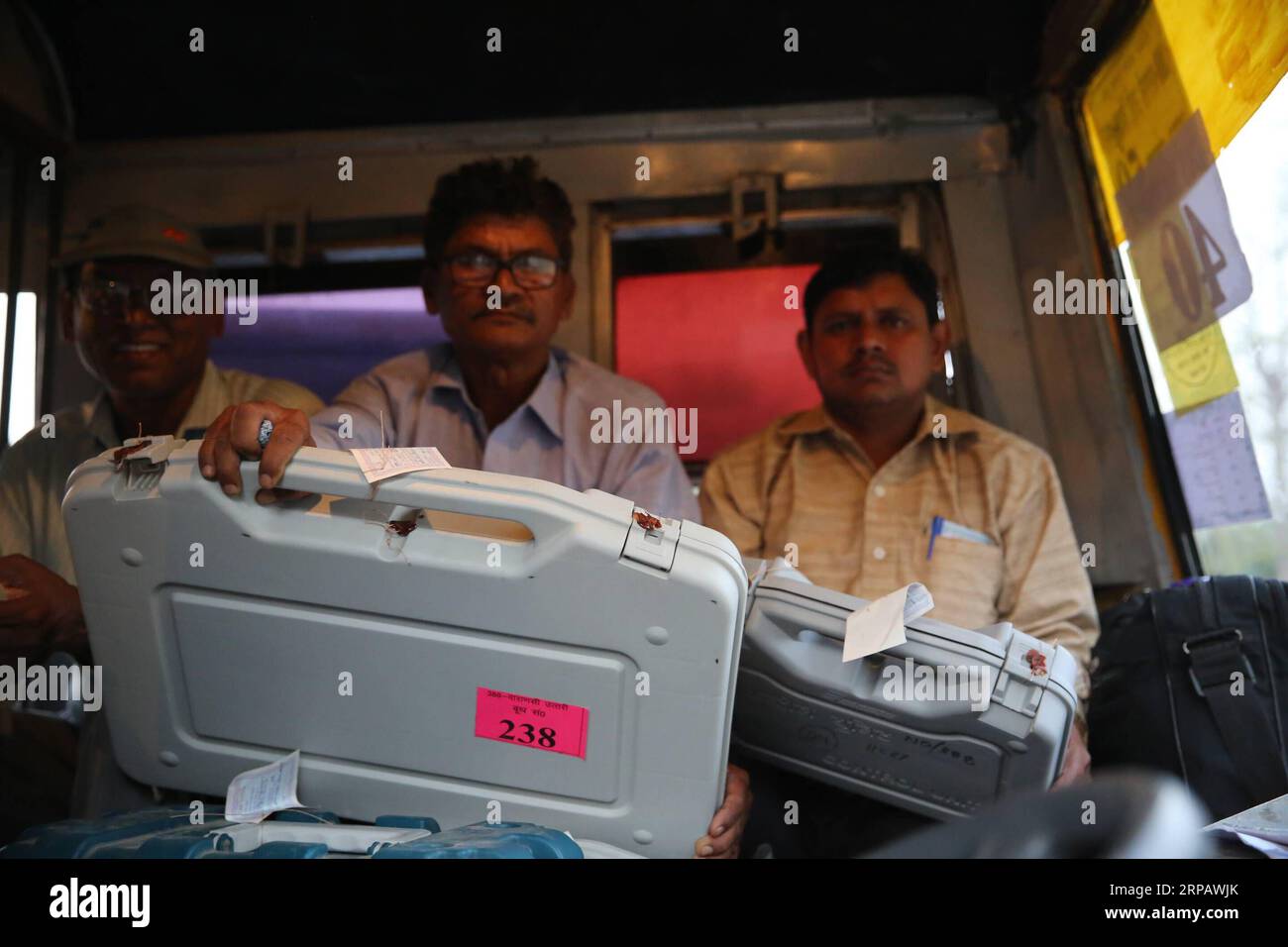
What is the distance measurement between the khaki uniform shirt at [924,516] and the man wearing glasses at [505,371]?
0.42 meters

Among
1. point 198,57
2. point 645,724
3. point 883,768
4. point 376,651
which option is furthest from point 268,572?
point 198,57

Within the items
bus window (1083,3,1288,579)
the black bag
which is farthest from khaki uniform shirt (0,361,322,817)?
bus window (1083,3,1288,579)

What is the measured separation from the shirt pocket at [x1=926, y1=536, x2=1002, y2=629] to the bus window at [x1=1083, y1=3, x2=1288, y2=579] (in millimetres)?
679

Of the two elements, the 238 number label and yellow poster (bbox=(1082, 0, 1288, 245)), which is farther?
yellow poster (bbox=(1082, 0, 1288, 245))

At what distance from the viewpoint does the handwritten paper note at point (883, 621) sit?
5.15 ft

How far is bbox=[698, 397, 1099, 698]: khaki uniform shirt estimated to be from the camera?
8.28 feet

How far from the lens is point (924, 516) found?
8.93 feet

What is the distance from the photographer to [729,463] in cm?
293

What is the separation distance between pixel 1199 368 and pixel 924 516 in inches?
35.9

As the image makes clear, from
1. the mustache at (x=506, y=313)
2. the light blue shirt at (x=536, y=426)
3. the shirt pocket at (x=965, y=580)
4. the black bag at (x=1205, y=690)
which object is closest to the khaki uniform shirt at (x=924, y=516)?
the shirt pocket at (x=965, y=580)

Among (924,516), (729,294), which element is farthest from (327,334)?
(924,516)

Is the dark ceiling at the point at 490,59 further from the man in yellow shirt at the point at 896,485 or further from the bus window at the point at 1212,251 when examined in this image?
the man in yellow shirt at the point at 896,485

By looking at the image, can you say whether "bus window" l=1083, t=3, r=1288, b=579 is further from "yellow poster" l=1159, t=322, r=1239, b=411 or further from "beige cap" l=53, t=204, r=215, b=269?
"beige cap" l=53, t=204, r=215, b=269
